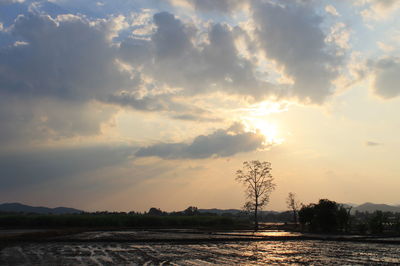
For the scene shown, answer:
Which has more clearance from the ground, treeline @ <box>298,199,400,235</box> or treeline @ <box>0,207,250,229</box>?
treeline @ <box>298,199,400,235</box>

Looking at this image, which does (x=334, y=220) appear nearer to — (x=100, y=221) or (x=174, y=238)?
(x=174, y=238)

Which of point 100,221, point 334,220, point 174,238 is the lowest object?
point 100,221

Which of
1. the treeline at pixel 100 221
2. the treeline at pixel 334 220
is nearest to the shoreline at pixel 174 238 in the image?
the treeline at pixel 334 220

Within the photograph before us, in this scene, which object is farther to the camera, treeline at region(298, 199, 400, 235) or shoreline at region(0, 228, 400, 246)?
treeline at region(298, 199, 400, 235)

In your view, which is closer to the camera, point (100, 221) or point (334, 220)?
point (334, 220)

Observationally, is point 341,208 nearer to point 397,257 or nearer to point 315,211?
point 315,211

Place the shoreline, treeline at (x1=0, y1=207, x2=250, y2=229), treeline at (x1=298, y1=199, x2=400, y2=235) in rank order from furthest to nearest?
treeline at (x1=0, y1=207, x2=250, y2=229) < treeline at (x1=298, y1=199, x2=400, y2=235) < the shoreline

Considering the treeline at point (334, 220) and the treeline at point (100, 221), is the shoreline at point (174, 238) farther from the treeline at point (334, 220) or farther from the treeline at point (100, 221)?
the treeline at point (100, 221)

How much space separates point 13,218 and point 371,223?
69.7 meters

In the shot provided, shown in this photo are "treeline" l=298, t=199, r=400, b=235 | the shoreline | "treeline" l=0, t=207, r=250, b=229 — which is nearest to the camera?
the shoreline

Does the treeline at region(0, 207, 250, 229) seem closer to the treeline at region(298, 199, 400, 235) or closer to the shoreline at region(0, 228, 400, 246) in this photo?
the treeline at region(298, 199, 400, 235)

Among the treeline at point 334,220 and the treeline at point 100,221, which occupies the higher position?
the treeline at point 334,220

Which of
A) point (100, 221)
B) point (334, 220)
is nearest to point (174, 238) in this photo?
→ point (334, 220)

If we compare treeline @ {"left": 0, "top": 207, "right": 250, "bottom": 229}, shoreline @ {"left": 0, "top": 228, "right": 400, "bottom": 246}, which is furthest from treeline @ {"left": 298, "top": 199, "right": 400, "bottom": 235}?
treeline @ {"left": 0, "top": 207, "right": 250, "bottom": 229}
